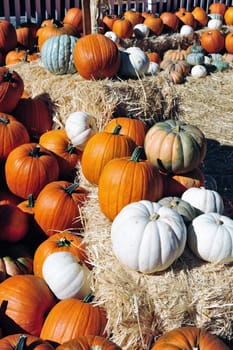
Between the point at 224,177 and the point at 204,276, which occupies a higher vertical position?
the point at 204,276

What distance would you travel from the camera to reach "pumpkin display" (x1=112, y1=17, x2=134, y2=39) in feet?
29.3

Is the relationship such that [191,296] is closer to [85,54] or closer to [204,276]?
[204,276]

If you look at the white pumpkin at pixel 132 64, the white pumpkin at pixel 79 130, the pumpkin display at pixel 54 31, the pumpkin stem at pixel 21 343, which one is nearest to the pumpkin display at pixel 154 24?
the pumpkin display at pixel 54 31

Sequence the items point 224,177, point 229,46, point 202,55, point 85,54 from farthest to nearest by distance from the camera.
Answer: point 229,46 → point 202,55 → point 224,177 → point 85,54

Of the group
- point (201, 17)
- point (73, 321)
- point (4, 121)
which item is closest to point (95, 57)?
point (4, 121)

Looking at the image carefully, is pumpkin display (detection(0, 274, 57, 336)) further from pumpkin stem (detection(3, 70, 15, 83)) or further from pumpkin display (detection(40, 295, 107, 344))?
pumpkin stem (detection(3, 70, 15, 83))

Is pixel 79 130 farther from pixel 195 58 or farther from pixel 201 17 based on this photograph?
pixel 201 17

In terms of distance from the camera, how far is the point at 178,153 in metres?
3.65

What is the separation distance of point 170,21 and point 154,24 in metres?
0.56

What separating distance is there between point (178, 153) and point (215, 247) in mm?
942

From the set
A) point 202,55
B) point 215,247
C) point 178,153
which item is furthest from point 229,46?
point 215,247

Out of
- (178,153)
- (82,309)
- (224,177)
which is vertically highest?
(178,153)

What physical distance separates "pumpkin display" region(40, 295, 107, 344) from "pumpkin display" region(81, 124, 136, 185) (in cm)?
121

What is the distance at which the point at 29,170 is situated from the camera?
4.10m
